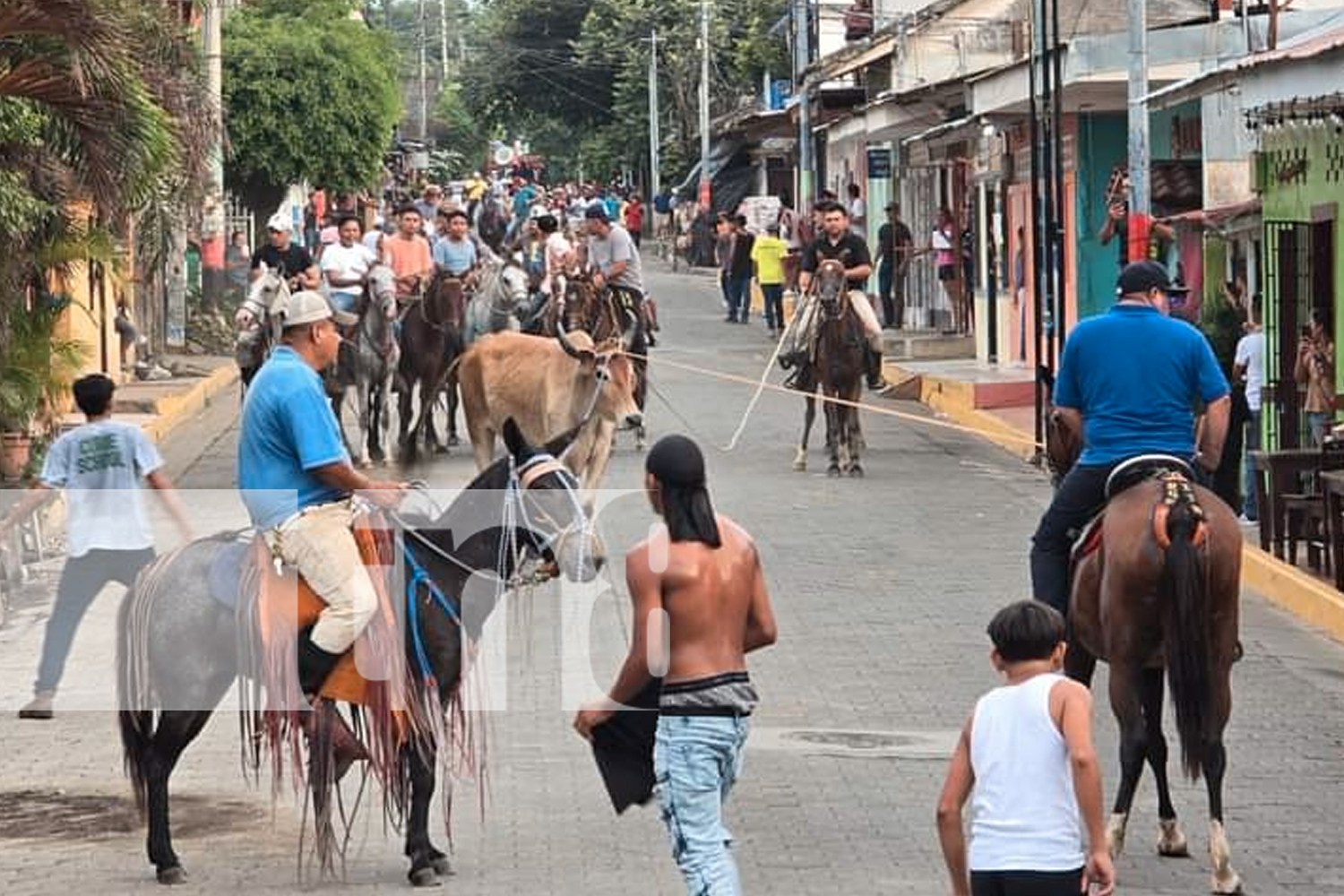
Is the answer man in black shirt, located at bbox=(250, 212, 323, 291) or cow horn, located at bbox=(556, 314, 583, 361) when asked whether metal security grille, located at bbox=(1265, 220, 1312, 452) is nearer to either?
cow horn, located at bbox=(556, 314, 583, 361)

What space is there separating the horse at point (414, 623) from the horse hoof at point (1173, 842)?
7.84 ft

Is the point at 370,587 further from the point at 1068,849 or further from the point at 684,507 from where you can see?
the point at 1068,849

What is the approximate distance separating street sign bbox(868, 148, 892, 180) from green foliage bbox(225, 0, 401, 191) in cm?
891

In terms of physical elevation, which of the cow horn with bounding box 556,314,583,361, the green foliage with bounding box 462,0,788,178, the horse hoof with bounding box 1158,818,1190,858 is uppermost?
the green foliage with bounding box 462,0,788,178

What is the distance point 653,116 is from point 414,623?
72.8 metres

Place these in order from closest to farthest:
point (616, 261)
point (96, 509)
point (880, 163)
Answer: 1. point (96, 509)
2. point (616, 261)
3. point (880, 163)

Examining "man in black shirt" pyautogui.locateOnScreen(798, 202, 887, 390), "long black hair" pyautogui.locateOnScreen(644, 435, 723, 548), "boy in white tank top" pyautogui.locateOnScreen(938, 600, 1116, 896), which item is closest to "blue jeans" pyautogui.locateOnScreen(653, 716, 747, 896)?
"long black hair" pyautogui.locateOnScreen(644, 435, 723, 548)

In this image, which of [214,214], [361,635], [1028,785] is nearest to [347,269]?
[214,214]

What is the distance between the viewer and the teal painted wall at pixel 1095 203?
31844 millimetres

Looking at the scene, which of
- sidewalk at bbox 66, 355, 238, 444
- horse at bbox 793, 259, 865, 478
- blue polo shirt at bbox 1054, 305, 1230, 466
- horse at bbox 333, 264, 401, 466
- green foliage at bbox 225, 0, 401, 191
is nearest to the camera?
blue polo shirt at bbox 1054, 305, 1230, 466

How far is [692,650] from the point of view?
8.17 meters

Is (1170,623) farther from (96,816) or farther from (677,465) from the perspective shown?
(96,816)

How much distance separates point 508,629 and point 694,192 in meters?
61.7

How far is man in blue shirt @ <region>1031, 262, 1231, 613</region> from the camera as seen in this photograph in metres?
10.9
